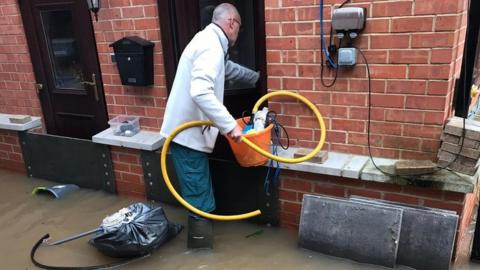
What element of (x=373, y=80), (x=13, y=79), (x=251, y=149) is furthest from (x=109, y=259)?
(x=13, y=79)

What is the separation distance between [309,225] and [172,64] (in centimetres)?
164

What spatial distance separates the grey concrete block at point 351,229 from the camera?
2.61 m

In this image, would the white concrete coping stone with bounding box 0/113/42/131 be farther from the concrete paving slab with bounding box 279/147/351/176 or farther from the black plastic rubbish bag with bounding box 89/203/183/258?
the concrete paving slab with bounding box 279/147/351/176

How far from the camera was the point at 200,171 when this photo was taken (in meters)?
3.00

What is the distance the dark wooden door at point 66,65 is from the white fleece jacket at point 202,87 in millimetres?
1320

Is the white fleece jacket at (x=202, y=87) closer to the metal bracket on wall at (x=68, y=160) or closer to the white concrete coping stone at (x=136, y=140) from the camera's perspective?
the white concrete coping stone at (x=136, y=140)

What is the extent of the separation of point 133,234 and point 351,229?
4.68 feet

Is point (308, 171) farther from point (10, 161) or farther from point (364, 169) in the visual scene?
point (10, 161)

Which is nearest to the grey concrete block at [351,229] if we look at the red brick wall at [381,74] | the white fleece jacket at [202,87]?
the red brick wall at [381,74]

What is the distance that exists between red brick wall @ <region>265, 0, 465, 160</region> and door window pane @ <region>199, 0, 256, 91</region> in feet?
1.31

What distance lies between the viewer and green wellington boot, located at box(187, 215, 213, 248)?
9.89 feet

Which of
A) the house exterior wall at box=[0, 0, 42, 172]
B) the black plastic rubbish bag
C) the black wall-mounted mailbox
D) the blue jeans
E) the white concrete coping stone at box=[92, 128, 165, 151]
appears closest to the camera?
the black plastic rubbish bag

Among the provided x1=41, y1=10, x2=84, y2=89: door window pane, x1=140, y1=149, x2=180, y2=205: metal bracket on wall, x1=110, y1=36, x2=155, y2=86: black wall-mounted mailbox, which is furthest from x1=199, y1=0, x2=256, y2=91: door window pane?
x1=41, y1=10, x2=84, y2=89: door window pane

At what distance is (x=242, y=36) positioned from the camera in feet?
10.9
